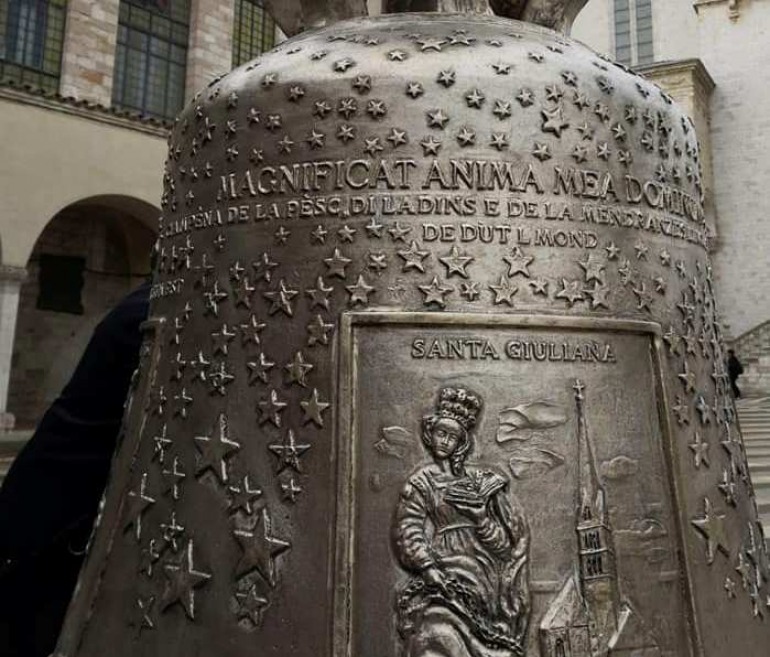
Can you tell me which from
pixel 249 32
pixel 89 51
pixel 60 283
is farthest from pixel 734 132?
pixel 60 283

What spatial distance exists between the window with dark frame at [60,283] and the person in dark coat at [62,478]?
1160 centimetres

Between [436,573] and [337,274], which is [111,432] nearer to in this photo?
[337,274]

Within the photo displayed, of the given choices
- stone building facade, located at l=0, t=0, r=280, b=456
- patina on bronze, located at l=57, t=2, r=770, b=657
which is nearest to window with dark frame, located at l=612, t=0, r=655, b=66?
stone building facade, located at l=0, t=0, r=280, b=456

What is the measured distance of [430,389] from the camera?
1.27 m

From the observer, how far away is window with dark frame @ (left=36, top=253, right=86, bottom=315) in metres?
12.4

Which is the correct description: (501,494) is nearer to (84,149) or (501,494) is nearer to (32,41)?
(84,149)

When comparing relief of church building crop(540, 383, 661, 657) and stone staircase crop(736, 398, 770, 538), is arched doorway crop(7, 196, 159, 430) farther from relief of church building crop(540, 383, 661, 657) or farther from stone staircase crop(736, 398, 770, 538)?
relief of church building crop(540, 383, 661, 657)

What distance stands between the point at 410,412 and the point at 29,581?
132 centimetres

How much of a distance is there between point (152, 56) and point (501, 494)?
13.2 m

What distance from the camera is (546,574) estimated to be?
3.96 feet

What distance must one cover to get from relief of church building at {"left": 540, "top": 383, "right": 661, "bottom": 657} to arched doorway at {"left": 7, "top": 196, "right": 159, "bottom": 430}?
37.0ft

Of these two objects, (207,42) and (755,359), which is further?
(755,359)

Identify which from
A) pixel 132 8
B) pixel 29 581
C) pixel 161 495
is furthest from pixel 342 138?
pixel 132 8

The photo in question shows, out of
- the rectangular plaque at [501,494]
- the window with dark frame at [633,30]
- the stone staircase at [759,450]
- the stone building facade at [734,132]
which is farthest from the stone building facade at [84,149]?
the window with dark frame at [633,30]
